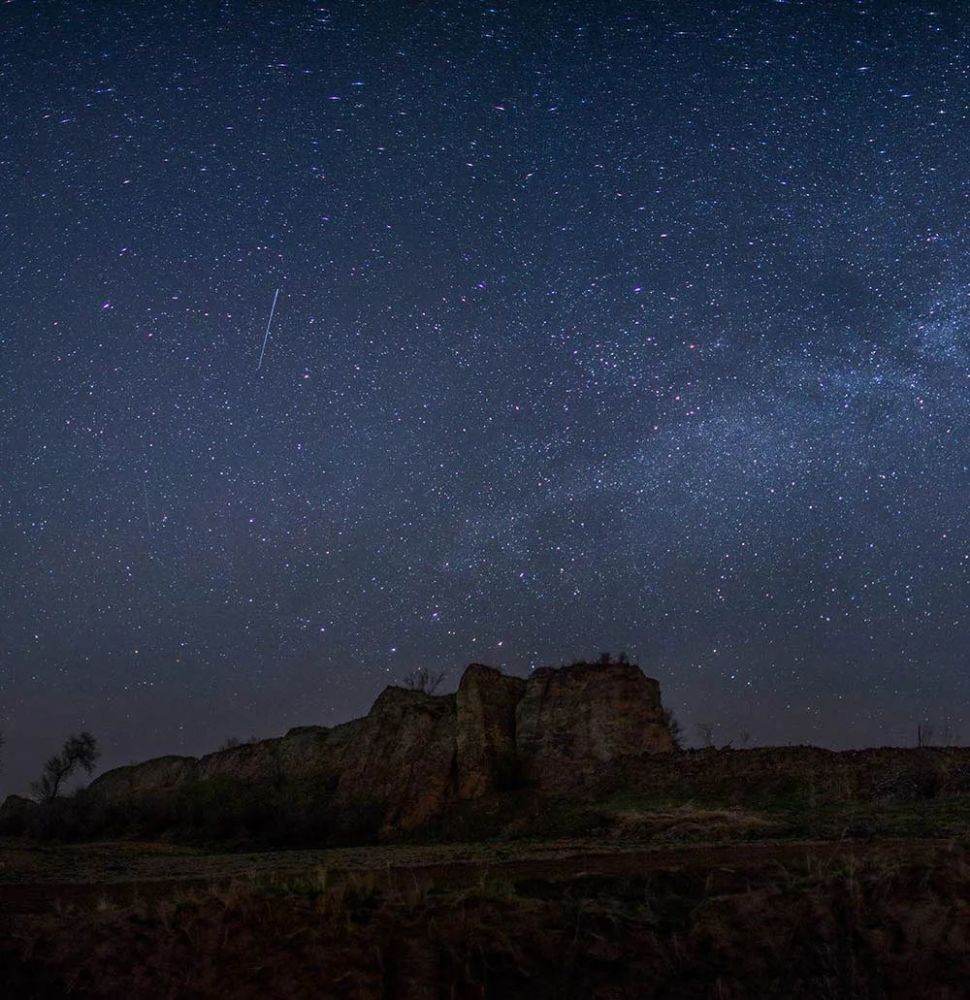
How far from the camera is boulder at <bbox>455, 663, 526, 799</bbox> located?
29.4 meters

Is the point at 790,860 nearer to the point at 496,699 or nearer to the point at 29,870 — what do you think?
the point at 29,870

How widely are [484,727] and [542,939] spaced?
2322 cm

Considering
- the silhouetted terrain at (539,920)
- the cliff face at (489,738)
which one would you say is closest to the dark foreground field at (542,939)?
the silhouetted terrain at (539,920)

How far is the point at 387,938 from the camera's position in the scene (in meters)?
7.91

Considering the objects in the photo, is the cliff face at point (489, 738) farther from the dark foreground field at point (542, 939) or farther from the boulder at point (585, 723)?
the dark foreground field at point (542, 939)

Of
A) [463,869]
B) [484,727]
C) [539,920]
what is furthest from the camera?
[484,727]

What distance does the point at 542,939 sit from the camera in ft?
25.7

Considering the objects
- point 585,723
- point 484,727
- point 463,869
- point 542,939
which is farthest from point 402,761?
point 542,939

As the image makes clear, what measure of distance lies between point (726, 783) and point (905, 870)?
1738cm

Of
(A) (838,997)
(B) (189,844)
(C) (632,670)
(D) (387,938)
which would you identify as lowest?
(B) (189,844)

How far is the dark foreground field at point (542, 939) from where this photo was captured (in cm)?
751

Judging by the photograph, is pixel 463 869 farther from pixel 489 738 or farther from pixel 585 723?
Result: pixel 489 738

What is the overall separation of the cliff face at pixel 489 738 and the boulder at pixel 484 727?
4cm

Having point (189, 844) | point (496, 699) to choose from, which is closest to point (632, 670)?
point (496, 699)
